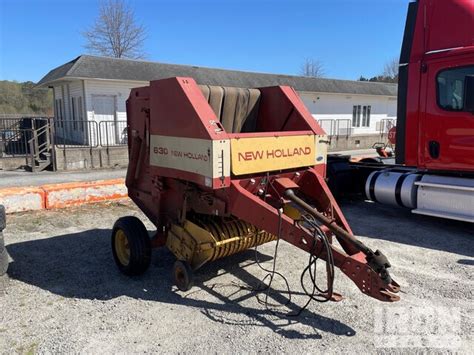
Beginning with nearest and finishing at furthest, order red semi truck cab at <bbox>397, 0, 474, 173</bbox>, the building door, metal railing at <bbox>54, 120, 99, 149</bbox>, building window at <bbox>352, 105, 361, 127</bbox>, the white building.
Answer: red semi truck cab at <bbox>397, 0, 474, 173</bbox> → metal railing at <bbox>54, 120, 99, 149</bbox> → the building door → the white building → building window at <bbox>352, 105, 361, 127</bbox>

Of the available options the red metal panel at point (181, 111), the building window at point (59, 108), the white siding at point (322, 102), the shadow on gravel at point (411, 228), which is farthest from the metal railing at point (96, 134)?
the red metal panel at point (181, 111)

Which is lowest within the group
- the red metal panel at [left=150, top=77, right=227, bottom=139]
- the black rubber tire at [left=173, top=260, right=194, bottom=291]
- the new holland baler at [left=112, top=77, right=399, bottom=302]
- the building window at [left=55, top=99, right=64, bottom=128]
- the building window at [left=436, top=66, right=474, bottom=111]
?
the black rubber tire at [left=173, top=260, right=194, bottom=291]

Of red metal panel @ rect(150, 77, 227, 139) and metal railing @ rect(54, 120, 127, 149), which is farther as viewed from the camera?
metal railing @ rect(54, 120, 127, 149)

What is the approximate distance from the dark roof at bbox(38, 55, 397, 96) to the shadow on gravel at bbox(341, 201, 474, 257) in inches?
573

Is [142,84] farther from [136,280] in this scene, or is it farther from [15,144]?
[136,280]

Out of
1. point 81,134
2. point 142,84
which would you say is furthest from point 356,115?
point 81,134

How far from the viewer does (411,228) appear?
6.97 meters

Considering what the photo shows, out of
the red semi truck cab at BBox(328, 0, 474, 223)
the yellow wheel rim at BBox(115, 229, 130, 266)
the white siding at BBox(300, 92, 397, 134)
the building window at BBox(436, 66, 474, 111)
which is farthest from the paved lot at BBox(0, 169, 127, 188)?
the white siding at BBox(300, 92, 397, 134)

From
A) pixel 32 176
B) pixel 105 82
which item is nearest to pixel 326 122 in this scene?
pixel 105 82

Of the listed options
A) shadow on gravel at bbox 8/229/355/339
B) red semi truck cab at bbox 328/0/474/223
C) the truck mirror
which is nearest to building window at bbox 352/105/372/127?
red semi truck cab at bbox 328/0/474/223

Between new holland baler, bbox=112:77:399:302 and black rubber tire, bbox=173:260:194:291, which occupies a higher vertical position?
new holland baler, bbox=112:77:399:302

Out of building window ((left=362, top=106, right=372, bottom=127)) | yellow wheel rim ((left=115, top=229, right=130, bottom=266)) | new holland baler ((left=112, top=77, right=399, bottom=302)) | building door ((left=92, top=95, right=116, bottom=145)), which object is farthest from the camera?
building window ((left=362, top=106, right=372, bottom=127))

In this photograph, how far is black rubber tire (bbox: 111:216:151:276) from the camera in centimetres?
466

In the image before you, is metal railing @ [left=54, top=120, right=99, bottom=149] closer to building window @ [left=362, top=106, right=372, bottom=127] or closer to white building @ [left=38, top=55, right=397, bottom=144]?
white building @ [left=38, top=55, right=397, bottom=144]
